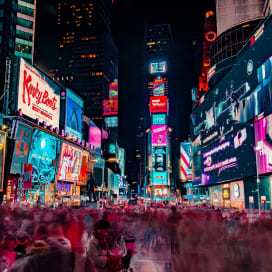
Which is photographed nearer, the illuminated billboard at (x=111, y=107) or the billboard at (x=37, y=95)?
the billboard at (x=37, y=95)

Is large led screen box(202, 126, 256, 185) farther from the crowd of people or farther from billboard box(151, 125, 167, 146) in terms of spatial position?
billboard box(151, 125, 167, 146)

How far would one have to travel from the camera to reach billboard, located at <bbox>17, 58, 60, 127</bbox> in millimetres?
50469

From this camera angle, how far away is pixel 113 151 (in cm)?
12975

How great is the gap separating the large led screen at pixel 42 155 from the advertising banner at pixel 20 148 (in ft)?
14.1

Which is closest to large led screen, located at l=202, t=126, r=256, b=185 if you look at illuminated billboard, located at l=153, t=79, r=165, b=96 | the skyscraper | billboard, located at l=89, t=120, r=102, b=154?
billboard, located at l=89, t=120, r=102, b=154

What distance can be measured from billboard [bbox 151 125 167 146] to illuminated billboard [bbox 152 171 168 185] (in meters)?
13.3

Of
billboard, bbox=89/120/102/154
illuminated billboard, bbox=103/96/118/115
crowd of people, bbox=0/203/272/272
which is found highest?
illuminated billboard, bbox=103/96/118/115

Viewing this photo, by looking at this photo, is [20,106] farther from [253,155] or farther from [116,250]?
[116,250]

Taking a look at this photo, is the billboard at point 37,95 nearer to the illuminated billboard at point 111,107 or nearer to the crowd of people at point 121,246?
the crowd of people at point 121,246

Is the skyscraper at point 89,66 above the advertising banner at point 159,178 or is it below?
above

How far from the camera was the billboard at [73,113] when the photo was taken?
2758 inches

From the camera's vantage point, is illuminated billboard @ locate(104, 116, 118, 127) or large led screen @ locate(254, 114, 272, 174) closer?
large led screen @ locate(254, 114, 272, 174)

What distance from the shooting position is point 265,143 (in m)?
43.7

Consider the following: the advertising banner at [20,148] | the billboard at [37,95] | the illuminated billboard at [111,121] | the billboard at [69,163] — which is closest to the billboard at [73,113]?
the billboard at [69,163]
